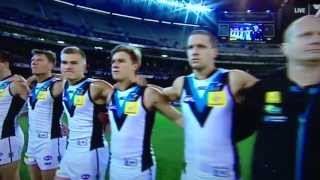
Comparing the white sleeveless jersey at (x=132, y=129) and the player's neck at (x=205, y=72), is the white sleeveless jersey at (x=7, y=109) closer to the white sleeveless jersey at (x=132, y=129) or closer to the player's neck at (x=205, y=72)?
the white sleeveless jersey at (x=132, y=129)

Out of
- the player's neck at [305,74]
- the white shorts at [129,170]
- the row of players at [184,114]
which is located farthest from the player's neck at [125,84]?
the player's neck at [305,74]

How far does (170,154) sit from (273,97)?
8.88 m

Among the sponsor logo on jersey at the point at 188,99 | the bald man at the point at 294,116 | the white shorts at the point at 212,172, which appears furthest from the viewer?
the sponsor logo on jersey at the point at 188,99

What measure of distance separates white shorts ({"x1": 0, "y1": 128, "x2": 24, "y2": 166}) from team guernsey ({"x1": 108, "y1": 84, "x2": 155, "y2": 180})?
2077 millimetres

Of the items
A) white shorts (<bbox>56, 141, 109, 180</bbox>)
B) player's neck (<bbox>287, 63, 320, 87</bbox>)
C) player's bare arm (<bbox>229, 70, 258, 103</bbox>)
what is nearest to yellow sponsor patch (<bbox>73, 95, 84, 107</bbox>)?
white shorts (<bbox>56, 141, 109, 180</bbox>)

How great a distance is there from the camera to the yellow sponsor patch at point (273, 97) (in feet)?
7.47

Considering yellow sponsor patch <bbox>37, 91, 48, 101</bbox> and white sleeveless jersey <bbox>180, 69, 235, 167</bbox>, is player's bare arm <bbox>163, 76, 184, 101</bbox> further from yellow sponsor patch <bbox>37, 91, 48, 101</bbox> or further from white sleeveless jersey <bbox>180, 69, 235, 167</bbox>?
yellow sponsor patch <bbox>37, 91, 48, 101</bbox>

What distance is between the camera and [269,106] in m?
2.30

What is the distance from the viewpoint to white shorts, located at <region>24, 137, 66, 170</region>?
5023mm

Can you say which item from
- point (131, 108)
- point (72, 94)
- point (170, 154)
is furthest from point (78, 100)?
point (170, 154)

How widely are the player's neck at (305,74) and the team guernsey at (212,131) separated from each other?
1.16 metres

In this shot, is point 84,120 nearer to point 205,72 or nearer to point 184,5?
point 205,72

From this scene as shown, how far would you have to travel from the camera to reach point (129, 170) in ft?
12.6

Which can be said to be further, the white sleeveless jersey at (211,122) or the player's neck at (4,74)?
the player's neck at (4,74)
